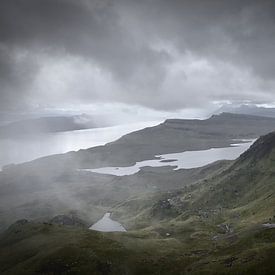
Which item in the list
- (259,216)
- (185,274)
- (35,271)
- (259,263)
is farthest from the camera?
(259,216)

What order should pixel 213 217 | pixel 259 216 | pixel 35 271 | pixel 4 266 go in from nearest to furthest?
pixel 35 271 < pixel 4 266 < pixel 259 216 < pixel 213 217

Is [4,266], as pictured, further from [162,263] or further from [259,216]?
[259,216]

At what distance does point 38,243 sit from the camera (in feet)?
420

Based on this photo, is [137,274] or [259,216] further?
[259,216]

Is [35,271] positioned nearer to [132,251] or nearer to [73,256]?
[73,256]

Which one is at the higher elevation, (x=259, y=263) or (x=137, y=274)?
(x=259, y=263)

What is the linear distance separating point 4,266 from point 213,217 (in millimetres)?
115653

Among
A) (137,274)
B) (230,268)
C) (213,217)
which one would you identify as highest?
(230,268)

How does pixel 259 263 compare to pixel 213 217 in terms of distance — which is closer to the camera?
pixel 259 263

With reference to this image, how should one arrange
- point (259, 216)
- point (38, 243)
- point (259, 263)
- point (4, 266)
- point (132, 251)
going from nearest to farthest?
point (259, 263) < point (132, 251) < point (4, 266) < point (38, 243) < point (259, 216)

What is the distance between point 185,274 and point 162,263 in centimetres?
1355

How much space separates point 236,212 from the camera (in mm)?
195500

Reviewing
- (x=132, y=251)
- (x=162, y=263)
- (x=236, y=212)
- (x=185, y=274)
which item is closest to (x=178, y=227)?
(x=236, y=212)

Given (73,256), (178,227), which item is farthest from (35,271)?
(178,227)
